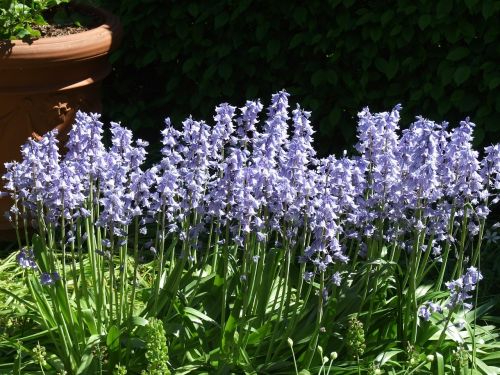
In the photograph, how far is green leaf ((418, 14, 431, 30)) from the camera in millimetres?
5746

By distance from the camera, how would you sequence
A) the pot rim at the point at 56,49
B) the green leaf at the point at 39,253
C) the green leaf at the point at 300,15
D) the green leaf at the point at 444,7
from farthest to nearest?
the green leaf at the point at 300,15 → the green leaf at the point at 444,7 → the pot rim at the point at 56,49 → the green leaf at the point at 39,253

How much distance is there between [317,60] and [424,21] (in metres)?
0.85

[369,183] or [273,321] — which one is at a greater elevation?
[369,183]

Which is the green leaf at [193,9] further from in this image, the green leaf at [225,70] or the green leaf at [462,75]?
the green leaf at [462,75]

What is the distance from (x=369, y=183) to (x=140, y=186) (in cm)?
104

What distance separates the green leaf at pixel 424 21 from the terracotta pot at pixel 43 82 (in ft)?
5.78

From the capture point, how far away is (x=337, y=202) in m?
3.93

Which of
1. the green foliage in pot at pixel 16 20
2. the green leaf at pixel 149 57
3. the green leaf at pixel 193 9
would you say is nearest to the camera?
the green foliage in pot at pixel 16 20

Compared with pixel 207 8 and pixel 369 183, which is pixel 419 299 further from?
pixel 207 8

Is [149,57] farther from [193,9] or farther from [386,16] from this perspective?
[386,16]

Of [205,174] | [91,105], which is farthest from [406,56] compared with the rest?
[205,174]

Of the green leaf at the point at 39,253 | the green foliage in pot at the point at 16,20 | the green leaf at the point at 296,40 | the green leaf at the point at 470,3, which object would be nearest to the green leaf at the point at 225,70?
the green leaf at the point at 296,40

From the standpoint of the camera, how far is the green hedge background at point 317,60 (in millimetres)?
5812

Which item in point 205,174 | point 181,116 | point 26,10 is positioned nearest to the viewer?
point 205,174
